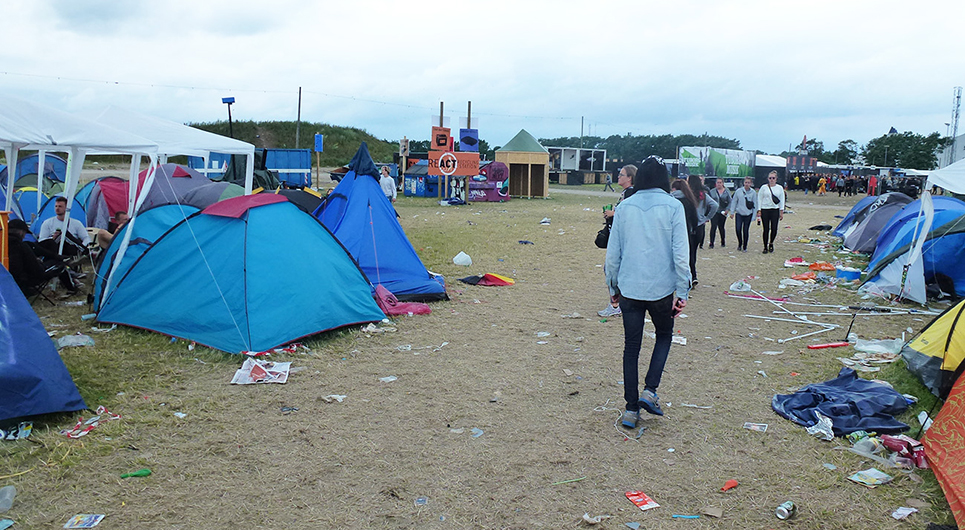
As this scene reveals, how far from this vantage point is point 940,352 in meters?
4.98

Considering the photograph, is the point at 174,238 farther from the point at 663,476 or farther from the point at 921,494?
the point at 921,494

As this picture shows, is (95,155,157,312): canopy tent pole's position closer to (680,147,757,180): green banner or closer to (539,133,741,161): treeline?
(680,147,757,180): green banner

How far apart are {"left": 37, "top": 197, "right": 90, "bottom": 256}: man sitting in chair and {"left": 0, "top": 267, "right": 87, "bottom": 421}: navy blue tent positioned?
5.37 m

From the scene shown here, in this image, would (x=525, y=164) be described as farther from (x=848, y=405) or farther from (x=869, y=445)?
(x=869, y=445)

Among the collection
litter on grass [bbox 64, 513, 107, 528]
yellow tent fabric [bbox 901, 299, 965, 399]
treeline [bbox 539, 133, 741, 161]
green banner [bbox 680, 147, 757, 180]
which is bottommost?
litter on grass [bbox 64, 513, 107, 528]

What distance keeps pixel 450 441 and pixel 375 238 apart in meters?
4.66

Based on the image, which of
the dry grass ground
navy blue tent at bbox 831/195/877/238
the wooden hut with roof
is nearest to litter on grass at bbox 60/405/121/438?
the dry grass ground

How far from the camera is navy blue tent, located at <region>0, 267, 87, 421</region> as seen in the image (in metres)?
4.34

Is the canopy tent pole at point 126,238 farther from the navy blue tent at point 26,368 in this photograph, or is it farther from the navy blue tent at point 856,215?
the navy blue tent at point 856,215

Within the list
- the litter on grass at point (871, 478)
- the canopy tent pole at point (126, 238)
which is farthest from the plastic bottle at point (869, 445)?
the canopy tent pole at point (126, 238)

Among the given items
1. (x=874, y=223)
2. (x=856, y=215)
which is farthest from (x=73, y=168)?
(x=856, y=215)

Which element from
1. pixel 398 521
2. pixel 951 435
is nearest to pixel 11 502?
pixel 398 521

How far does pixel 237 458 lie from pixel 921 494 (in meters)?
4.09

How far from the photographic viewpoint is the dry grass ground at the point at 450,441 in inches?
137
